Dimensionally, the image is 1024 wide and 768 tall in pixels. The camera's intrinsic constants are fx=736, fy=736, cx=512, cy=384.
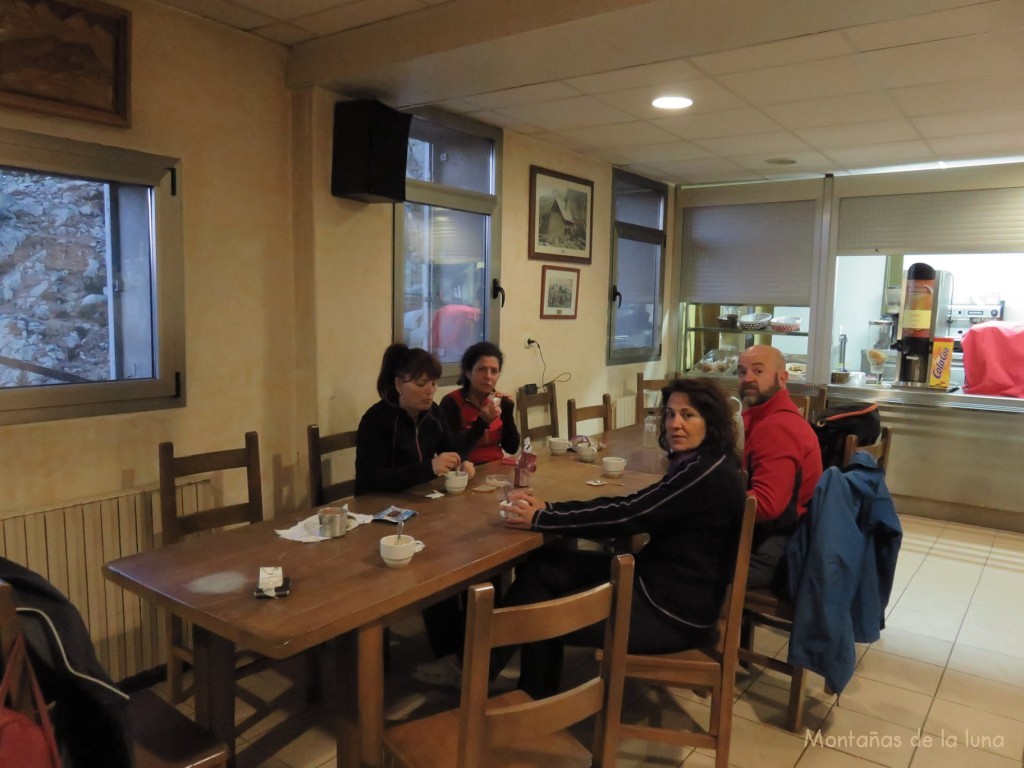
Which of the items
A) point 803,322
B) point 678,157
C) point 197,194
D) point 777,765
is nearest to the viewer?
point 777,765

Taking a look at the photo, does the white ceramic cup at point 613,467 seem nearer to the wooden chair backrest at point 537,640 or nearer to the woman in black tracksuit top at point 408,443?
the woman in black tracksuit top at point 408,443

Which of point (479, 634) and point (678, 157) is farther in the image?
point (678, 157)

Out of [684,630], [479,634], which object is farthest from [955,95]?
[479,634]

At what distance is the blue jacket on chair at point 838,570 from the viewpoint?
221 cm

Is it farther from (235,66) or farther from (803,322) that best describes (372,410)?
(803,322)

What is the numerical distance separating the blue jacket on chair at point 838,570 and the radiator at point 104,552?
6.78ft

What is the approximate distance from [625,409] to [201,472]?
3.45 m

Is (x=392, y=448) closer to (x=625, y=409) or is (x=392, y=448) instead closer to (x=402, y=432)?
(x=402, y=432)

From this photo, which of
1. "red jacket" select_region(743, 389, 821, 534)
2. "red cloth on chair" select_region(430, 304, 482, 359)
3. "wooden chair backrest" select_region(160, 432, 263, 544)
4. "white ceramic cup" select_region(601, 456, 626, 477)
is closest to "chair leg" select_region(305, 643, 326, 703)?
"wooden chair backrest" select_region(160, 432, 263, 544)

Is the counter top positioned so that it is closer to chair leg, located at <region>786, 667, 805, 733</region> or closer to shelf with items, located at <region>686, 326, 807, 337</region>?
shelf with items, located at <region>686, 326, 807, 337</region>

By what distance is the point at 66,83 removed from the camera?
2271 mm

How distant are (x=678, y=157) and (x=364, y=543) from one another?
139 inches

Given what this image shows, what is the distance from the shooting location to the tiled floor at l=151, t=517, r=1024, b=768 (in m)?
2.31

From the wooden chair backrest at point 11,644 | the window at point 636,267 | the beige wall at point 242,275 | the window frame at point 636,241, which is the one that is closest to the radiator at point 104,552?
the beige wall at point 242,275
